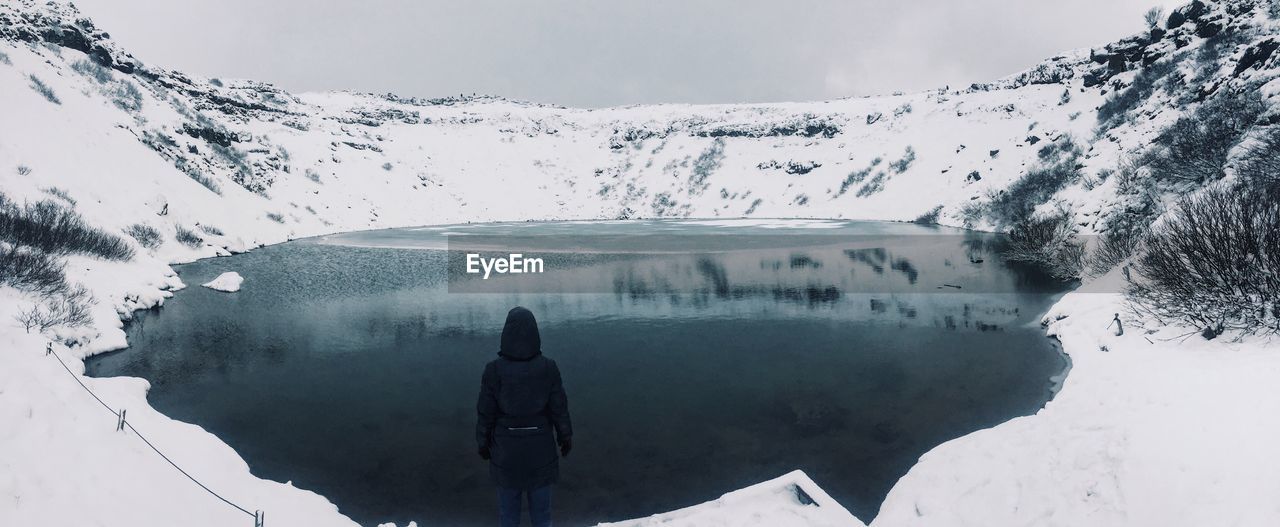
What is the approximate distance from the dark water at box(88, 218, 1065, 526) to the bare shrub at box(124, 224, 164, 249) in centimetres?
568

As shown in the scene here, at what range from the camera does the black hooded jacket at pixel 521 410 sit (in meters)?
5.98

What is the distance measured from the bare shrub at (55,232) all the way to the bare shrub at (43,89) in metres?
26.3

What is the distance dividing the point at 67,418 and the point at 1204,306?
75.6 feet

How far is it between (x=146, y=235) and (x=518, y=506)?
45057mm

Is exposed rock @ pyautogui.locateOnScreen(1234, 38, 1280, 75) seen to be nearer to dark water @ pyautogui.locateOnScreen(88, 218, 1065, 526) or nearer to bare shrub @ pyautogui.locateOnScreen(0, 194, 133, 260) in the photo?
dark water @ pyautogui.locateOnScreen(88, 218, 1065, 526)

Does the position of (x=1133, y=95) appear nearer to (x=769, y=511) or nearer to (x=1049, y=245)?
(x=1049, y=245)

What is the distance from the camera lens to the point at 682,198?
10638cm

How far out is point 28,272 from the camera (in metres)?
20.9

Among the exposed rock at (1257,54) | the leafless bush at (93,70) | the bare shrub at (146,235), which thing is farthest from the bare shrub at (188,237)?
the exposed rock at (1257,54)

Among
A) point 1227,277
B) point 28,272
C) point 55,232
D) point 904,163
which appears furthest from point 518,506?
point 904,163

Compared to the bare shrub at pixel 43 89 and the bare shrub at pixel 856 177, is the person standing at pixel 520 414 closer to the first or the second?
the bare shrub at pixel 43 89

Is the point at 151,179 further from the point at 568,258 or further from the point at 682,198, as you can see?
the point at 682,198

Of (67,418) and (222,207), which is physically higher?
(222,207)

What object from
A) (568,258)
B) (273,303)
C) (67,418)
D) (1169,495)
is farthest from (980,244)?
(67,418)
